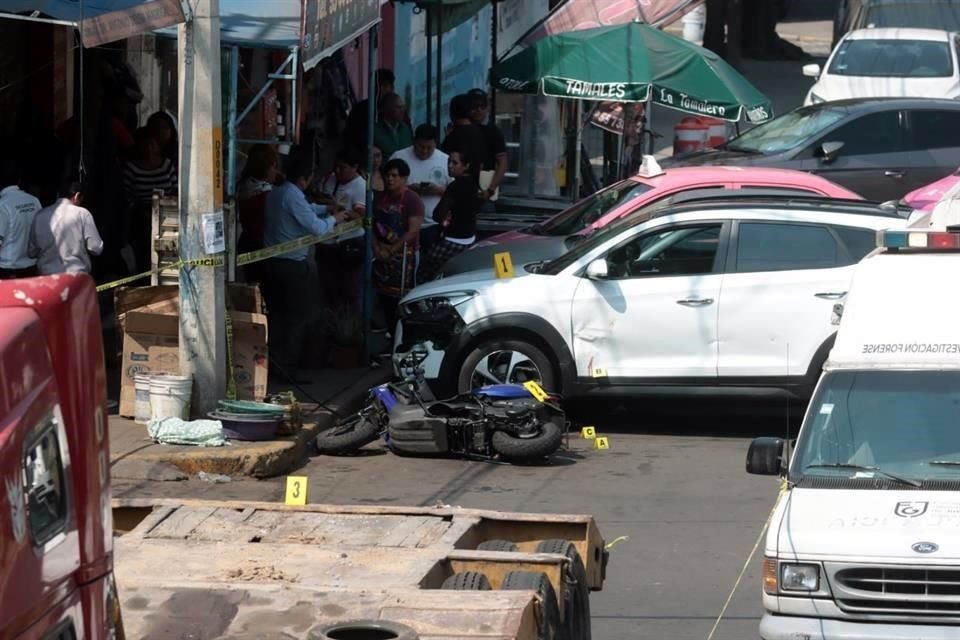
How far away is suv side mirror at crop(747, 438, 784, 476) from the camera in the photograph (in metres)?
7.61

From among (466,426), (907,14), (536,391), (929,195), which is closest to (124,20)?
(466,426)

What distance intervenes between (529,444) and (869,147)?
864 centimetres

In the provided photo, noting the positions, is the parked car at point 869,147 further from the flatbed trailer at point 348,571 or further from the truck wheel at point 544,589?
the truck wheel at point 544,589

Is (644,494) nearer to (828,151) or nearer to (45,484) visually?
(45,484)

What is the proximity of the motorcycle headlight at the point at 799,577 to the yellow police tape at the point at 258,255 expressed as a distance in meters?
6.02

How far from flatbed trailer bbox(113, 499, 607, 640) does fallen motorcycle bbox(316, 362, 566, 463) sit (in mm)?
4443

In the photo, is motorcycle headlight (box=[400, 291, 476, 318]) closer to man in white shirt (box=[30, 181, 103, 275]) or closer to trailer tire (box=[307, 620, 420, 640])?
man in white shirt (box=[30, 181, 103, 275])

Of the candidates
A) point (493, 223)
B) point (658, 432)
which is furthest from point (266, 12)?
point (493, 223)

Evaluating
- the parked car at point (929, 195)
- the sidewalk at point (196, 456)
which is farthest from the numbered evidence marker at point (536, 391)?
the parked car at point (929, 195)

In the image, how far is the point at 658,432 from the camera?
1306 centimetres

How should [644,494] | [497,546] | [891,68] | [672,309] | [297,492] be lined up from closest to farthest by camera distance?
[497,546] → [297,492] → [644,494] → [672,309] → [891,68]

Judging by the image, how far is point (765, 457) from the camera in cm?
760

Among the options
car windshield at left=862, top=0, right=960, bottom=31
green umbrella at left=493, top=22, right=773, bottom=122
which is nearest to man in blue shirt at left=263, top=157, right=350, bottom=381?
green umbrella at left=493, top=22, right=773, bottom=122

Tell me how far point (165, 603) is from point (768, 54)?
4084cm
